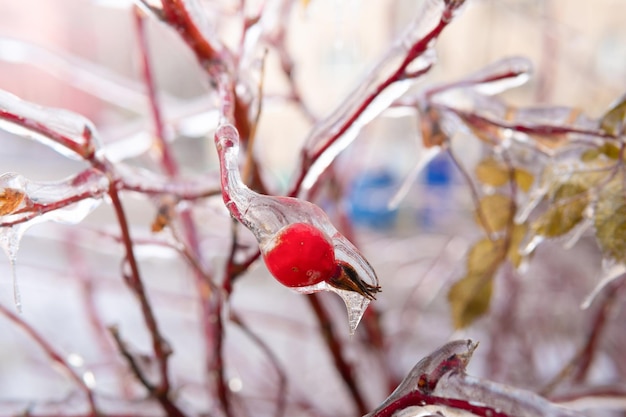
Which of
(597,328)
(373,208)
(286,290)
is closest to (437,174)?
(373,208)

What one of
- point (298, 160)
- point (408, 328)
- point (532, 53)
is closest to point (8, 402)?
point (298, 160)

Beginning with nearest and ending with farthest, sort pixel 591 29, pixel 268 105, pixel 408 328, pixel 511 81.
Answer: pixel 511 81 < pixel 268 105 < pixel 408 328 < pixel 591 29

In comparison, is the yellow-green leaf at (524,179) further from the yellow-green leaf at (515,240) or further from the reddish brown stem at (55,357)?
the reddish brown stem at (55,357)

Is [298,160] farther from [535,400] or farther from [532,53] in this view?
[532,53]

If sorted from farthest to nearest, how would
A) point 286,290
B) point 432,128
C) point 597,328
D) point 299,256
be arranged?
point 286,290, point 597,328, point 432,128, point 299,256

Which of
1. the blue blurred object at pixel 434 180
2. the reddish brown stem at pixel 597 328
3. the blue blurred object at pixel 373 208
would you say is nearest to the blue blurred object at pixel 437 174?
the blue blurred object at pixel 434 180

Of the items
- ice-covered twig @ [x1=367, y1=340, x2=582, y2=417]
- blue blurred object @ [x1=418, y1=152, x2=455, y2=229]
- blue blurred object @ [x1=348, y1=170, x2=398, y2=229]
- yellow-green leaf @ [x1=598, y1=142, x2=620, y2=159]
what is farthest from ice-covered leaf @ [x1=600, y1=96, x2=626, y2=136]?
blue blurred object @ [x1=348, y1=170, x2=398, y2=229]

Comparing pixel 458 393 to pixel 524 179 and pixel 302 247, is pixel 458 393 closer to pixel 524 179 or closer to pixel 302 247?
pixel 302 247
